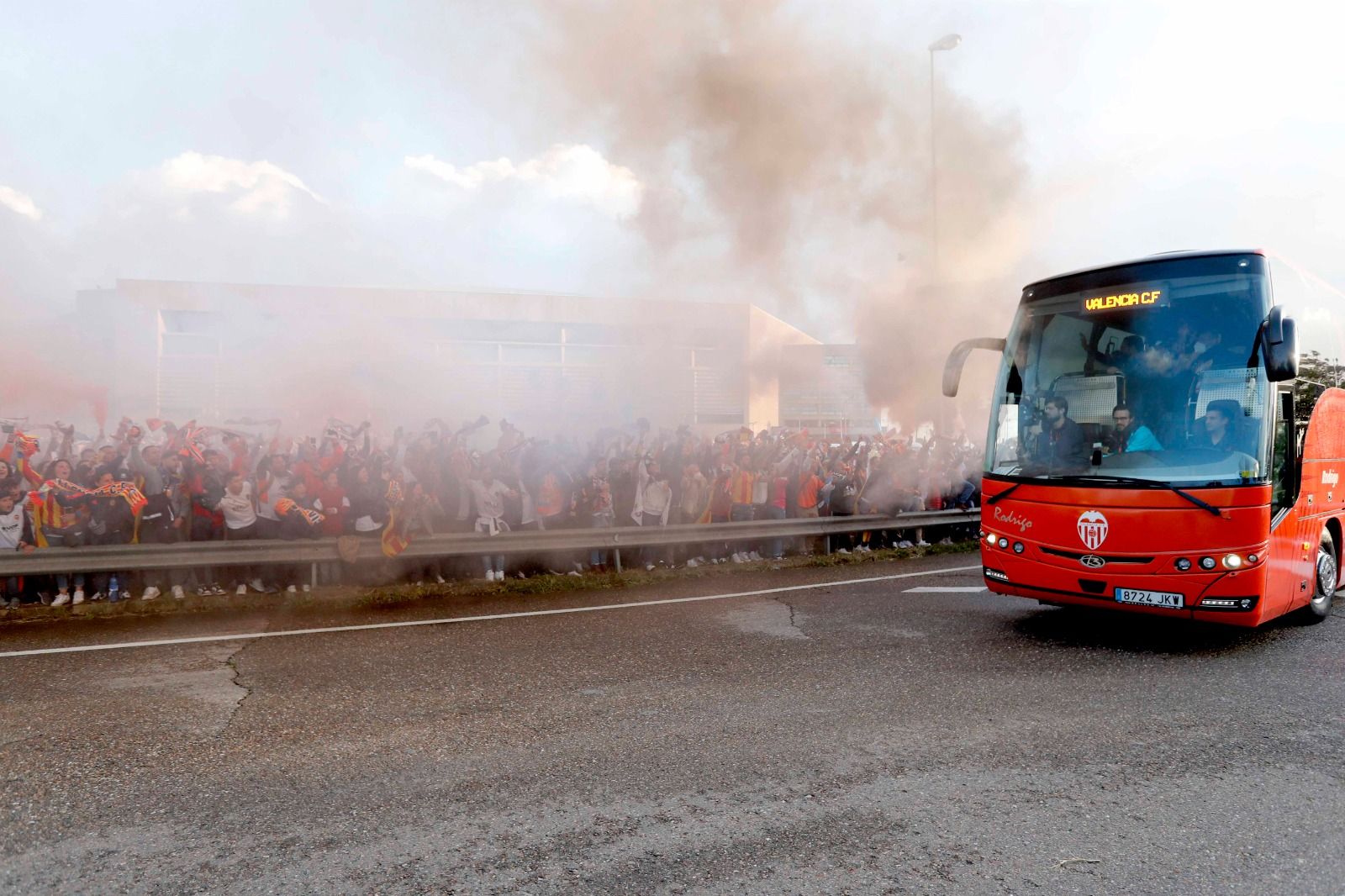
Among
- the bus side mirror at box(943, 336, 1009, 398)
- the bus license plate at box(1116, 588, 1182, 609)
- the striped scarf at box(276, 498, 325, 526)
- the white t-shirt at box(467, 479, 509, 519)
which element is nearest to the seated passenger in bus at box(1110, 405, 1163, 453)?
the bus license plate at box(1116, 588, 1182, 609)

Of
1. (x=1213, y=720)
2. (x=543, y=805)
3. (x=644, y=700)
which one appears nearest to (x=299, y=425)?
(x=644, y=700)

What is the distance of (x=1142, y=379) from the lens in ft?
19.7

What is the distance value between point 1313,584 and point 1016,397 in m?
2.76

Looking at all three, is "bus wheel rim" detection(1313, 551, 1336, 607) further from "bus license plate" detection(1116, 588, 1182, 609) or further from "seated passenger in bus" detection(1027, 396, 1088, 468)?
"seated passenger in bus" detection(1027, 396, 1088, 468)

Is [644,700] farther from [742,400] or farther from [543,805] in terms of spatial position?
[742,400]

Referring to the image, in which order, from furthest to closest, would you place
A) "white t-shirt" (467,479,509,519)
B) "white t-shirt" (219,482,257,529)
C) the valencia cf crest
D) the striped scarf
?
"white t-shirt" (467,479,509,519), the striped scarf, "white t-shirt" (219,482,257,529), the valencia cf crest

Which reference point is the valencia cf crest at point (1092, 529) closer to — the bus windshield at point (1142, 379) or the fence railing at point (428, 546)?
the bus windshield at point (1142, 379)

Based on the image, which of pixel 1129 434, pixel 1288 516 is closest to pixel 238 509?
pixel 1129 434

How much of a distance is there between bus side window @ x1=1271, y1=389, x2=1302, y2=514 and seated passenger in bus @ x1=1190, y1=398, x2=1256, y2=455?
0.82ft

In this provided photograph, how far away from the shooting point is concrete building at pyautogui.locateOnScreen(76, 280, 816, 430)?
308 inches

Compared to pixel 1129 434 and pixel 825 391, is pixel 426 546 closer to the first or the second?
pixel 1129 434

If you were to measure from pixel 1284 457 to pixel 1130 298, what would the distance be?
1.51 m

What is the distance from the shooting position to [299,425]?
8.87m

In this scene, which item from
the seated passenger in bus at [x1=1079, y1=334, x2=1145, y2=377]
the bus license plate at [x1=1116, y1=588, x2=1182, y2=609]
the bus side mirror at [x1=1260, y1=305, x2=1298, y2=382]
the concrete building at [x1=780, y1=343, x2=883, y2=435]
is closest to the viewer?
the bus side mirror at [x1=1260, y1=305, x2=1298, y2=382]
